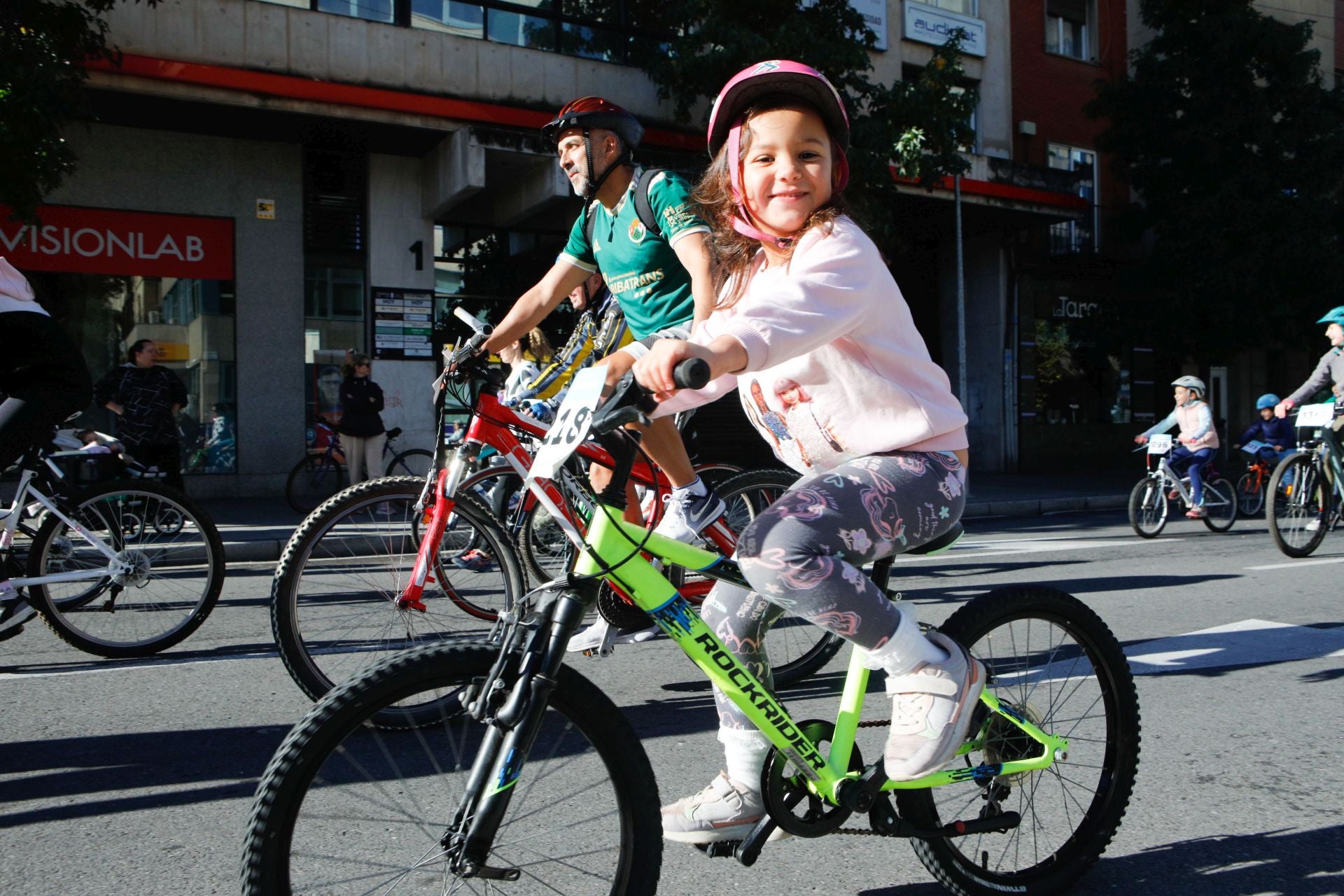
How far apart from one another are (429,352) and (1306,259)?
1609 cm

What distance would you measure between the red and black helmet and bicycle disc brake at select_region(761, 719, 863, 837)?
8.46 ft

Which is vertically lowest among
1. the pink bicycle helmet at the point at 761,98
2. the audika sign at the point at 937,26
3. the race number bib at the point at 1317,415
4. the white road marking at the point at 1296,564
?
the white road marking at the point at 1296,564

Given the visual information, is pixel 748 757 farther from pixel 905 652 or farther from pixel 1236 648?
pixel 1236 648

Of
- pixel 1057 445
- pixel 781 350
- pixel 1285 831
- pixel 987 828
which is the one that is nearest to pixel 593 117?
pixel 781 350

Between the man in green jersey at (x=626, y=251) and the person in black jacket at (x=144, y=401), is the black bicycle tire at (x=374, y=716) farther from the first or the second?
the person in black jacket at (x=144, y=401)

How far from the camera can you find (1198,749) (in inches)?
135

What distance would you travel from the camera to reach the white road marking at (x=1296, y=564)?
778cm

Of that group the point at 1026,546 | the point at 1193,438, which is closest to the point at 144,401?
the point at 1026,546

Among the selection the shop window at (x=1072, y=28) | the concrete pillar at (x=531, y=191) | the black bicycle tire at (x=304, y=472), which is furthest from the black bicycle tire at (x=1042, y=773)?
the shop window at (x=1072, y=28)

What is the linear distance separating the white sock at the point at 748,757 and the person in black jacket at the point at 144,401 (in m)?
9.42

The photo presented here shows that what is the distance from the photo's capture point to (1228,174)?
2111 centimetres

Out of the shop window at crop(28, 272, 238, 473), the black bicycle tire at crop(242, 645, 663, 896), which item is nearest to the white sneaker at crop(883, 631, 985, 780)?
the black bicycle tire at crop(242, 645, 663, 896)

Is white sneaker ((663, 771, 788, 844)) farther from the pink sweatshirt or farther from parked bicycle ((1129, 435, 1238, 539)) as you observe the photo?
parked bicycle ((1129, 435, 1238, 539))

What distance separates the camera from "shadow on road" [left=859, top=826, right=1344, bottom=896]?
7.84 ft
